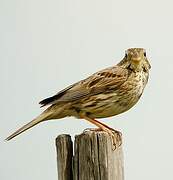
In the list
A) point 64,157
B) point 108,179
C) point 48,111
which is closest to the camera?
point 108,179

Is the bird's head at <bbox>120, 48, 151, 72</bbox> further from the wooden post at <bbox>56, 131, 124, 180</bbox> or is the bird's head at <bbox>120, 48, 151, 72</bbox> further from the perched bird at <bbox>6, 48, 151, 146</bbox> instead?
the wooden post at <bbox>56, 131, 124, 180</bbox>

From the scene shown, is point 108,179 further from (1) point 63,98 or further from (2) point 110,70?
(2) point 110,70

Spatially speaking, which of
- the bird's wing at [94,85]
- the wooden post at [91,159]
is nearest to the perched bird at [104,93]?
the bird's wing at [94,85]

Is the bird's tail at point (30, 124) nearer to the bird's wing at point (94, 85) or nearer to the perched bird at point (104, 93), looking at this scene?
the perched bird at point (104, 93)

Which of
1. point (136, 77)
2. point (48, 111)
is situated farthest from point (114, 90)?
point (48, 111)

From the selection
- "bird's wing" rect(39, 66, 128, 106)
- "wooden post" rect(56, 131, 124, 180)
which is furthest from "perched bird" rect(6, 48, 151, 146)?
"wooden post" rect(56, 131, 124, 180)

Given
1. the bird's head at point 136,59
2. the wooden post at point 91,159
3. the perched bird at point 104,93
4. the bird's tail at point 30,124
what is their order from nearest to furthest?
the wooden post at point 91,159 → the bird's tail at point 30,124 → the perched bird at point 104,93 → the bird's head at point 136,59
